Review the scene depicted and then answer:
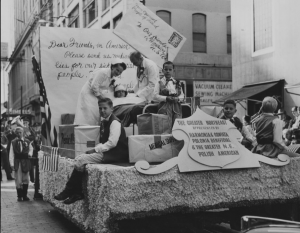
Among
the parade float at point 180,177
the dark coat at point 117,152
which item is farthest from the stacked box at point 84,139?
the dark coat at point 117,152

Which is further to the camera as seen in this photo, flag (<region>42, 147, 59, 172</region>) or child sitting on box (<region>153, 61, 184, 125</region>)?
flag (<region>42, 147, 59, 172</region>)

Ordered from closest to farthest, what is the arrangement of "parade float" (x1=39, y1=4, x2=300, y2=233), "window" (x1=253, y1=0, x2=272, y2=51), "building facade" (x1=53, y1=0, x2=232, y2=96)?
"parade float" (x1=39, y1=4, x2=300, y2=233) → "window" (x1=253, y1=0, x2=272, y2=51) → "building facade" (x1=53, y1=0, x2=232, y2=96)

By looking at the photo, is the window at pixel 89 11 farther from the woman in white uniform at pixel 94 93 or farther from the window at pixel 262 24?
the window at pixel 262 24

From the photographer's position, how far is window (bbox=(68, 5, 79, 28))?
26.0 ft

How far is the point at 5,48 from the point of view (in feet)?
16.3

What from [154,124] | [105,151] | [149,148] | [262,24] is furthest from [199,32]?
[105,151]

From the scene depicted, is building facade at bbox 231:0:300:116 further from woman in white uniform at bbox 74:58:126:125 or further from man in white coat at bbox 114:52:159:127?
woman in white uniform at bbox 74:58:126:125

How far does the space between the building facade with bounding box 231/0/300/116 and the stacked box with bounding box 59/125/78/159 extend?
2187 mm

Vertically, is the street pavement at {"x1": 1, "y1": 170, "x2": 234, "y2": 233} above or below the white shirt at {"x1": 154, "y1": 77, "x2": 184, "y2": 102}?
below

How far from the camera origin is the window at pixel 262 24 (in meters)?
5.37

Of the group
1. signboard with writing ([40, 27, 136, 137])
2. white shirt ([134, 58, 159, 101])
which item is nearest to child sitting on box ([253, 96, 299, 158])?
white shirt ([134, 58, 159, 101])

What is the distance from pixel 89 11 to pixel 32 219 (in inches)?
139

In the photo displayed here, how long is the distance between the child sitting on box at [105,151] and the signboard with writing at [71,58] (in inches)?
100.0

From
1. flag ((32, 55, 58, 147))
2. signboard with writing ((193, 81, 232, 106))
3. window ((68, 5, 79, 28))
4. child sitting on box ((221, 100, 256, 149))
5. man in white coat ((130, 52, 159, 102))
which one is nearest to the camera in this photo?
child sitting on box ((221, 100, 256, 149))
